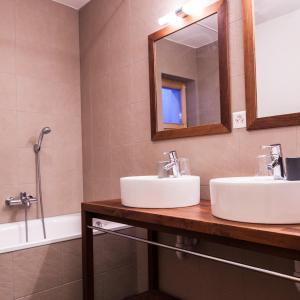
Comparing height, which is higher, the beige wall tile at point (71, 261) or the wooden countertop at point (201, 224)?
the wooden countertop at point (201, 224)

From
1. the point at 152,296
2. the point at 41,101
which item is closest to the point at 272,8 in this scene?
the point at 152,296

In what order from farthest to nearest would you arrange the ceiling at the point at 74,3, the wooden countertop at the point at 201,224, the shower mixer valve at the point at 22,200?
the ceiling at the point at 74,3 < the shower mixer valve at the point at 22,200 < the wooden countertop at the point at 201,224

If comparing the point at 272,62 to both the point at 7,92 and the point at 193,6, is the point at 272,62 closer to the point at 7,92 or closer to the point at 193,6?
the point at 193,6

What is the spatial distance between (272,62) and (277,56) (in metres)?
0.03

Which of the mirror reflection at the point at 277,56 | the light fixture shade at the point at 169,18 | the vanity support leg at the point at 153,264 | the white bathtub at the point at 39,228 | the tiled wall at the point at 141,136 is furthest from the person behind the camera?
the white bathtub at the point at 39,228

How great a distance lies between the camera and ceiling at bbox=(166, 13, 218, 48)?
1.67 metres

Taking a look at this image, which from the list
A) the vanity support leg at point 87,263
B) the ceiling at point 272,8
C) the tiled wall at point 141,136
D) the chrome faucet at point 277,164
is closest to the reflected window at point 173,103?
the tiled wall at point 141,136

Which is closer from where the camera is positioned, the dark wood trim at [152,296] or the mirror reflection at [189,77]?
the mirror reflection at [189,77]

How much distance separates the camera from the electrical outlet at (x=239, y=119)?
5.02 feet

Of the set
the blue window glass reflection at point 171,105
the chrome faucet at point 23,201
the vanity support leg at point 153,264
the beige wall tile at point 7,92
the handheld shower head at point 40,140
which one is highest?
the beige wall tile at point 7,92

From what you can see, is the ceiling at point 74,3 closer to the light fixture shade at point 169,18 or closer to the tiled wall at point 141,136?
the tiled wall at point 141,136

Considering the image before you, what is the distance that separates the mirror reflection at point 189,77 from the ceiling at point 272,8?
25 cm

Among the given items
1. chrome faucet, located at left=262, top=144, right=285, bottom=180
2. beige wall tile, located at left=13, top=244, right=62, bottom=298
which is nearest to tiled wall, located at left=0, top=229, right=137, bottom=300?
beige wall tile, located at left=13, top=244, right=62, bottom=298

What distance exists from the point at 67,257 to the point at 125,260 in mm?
435
